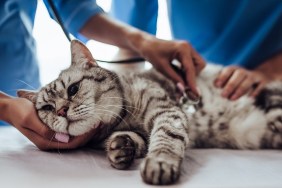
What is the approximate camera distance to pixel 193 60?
3.87 ft

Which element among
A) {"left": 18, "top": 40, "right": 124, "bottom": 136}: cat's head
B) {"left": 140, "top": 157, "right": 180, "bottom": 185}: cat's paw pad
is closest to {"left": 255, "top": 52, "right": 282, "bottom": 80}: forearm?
{"left": 18, "top": 40, "right": 124, "bottom": 136}: cat's head

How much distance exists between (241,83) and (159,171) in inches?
22.9

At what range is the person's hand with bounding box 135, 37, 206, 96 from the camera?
1121 mm

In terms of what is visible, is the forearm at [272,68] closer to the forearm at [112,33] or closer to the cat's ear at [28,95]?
the forearm at [112,33]

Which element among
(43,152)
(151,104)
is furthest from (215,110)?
(43,152)

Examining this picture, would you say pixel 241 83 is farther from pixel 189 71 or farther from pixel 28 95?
pixel 28 95

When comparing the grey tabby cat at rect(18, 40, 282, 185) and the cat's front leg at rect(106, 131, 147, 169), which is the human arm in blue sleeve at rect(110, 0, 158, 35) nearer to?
the grey tabby cat at rect(18, 40, 282, 185)

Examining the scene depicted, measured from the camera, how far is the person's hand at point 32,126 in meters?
0.86

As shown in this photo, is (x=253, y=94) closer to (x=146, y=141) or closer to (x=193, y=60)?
(x=193, y=60)

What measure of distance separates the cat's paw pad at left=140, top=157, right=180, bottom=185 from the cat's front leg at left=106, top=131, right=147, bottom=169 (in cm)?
9

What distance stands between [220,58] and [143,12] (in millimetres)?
371

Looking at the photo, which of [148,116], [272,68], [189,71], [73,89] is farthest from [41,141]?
[272,68]

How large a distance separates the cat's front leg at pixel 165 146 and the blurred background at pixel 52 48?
28cm

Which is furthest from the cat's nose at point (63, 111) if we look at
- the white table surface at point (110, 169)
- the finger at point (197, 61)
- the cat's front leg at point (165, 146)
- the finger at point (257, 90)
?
the finger at point (257, 90)
